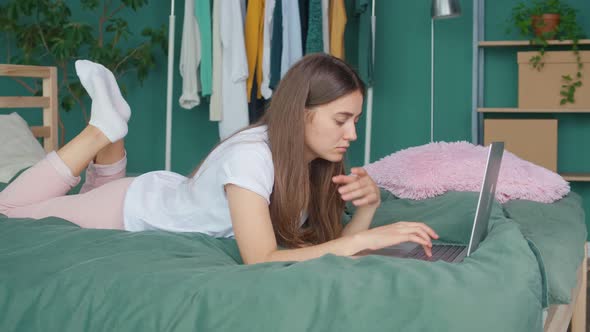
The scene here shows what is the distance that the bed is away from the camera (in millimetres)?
1196

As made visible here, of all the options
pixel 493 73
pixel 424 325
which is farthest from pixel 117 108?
pixel 493 73

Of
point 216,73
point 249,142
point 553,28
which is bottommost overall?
point 249,142

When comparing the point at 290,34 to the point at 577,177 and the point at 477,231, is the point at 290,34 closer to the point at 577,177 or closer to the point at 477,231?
the point at 577,177

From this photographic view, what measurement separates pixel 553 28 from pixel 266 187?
2838 mm

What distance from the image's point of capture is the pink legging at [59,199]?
80.9 inches

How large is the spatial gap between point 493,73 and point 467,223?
2589 mm

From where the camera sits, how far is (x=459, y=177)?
257 cm

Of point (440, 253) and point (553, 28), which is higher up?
point (553, 28)

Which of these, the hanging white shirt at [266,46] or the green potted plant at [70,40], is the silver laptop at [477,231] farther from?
the green potted plant at [70,40]

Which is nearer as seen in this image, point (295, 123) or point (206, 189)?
Result: point (295, 123)

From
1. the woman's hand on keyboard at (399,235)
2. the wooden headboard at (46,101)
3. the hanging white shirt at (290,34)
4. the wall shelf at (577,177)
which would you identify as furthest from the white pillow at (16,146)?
the wall shelf at (577,177)

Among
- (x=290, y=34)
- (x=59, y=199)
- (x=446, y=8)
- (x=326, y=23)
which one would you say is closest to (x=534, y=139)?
(x=446, y=8)

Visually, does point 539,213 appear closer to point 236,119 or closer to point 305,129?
point 305,129

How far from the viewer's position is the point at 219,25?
13.8 feet
